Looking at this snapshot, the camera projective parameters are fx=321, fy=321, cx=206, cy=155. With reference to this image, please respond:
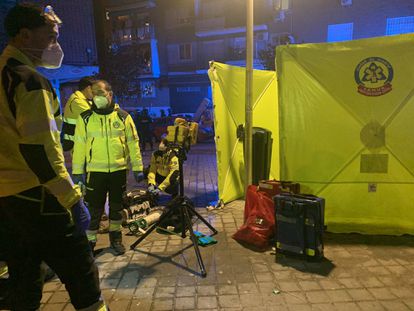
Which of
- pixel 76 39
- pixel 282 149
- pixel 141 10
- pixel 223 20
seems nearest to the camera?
pixel 282 149

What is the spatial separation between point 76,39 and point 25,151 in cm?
1831

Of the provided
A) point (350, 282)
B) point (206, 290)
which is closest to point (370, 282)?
point (350, 282)

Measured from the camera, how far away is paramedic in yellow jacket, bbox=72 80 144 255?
157 inches

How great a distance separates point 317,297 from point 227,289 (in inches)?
34.9

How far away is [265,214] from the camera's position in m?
4.41

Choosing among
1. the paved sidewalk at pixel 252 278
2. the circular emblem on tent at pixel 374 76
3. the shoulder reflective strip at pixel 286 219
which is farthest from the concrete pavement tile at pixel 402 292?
the circular emblem on tent at pixel 374 76

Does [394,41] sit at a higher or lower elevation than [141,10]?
lower

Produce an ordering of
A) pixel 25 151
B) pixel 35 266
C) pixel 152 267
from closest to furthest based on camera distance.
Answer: pixel 25 151, pixel 35 266, pixel 152 267

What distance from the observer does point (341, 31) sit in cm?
2459

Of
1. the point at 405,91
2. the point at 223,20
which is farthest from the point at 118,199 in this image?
the point at 223,20

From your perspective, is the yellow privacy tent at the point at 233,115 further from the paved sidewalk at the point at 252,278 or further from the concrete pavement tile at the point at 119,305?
the concrete pavement tile at the point at 119,305

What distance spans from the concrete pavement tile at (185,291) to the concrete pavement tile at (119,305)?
49 cm

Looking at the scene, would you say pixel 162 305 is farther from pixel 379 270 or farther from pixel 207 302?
pixel 379 270

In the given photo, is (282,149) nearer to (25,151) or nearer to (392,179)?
(392,179)
